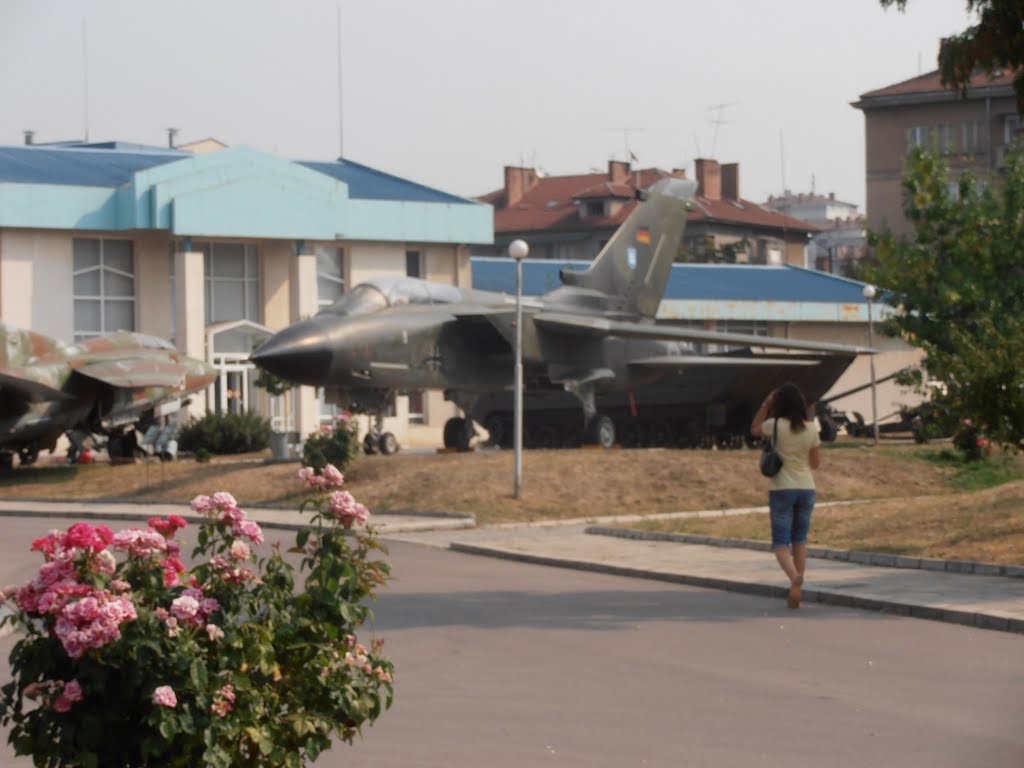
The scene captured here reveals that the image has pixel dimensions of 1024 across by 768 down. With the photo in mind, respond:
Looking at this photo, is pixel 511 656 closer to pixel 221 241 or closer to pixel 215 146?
pixel 221 241

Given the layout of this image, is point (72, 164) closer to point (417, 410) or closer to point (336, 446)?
point (417, 410)

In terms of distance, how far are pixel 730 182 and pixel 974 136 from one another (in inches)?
780

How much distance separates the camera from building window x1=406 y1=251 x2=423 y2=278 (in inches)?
2228

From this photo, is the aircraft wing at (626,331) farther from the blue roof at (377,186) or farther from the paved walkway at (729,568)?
the blue roof at (377,186)

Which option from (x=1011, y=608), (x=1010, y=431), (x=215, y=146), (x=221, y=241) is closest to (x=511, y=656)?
(x=1011, y=608)

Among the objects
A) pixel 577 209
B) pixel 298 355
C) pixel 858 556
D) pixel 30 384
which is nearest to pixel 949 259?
pixel 298 355

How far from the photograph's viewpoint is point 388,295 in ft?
103

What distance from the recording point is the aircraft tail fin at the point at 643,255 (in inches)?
1502

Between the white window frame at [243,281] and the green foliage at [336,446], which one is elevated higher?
the white window frame at [243,281]

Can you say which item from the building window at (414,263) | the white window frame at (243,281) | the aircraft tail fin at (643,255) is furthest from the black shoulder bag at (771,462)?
→ the building window at (414,263)

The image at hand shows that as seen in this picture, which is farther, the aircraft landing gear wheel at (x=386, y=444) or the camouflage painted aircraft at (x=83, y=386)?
the aircraft landing gear wheel at (x=386, y=444)

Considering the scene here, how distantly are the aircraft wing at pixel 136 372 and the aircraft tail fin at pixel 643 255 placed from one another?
29.6ft

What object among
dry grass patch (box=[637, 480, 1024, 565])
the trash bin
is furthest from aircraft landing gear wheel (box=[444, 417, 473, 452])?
dry grass patch (box=[637, 480, 1024, 565])

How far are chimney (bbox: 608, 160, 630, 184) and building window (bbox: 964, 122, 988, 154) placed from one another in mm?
21255
